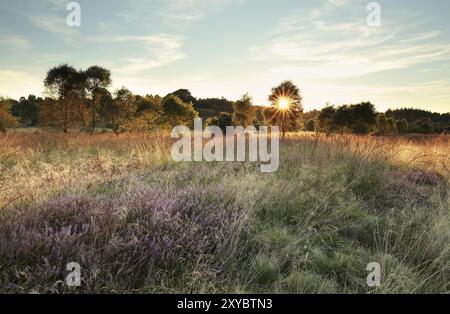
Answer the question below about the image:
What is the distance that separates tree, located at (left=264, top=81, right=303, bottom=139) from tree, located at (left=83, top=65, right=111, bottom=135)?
19193 millimetres

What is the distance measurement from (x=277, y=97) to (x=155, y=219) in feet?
131

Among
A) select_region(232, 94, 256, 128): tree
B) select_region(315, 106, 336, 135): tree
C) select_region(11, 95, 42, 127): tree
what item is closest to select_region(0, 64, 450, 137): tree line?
select_region(232, 94, 256, 128): tree

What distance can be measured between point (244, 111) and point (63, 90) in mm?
24242

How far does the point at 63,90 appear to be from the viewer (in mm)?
39781

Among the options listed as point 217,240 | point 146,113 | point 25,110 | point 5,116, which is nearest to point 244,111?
point 146,113

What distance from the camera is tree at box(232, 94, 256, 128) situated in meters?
52.2

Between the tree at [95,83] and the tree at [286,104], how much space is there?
19193 millimetres

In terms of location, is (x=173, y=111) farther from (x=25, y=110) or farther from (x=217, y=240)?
(x=217, y=240)

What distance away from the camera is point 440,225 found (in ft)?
12.9

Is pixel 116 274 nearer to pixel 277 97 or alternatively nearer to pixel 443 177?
pixel 443 177

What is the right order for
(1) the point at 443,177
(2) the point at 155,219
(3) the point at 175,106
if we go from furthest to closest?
(3) the point at 175,106
(1) the point at 443,177
(2) the point at 155,219

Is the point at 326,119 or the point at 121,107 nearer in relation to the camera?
the point at 121,107

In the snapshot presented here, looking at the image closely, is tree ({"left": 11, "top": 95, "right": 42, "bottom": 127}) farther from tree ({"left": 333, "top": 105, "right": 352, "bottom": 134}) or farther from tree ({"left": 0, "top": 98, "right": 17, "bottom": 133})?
tree ({"left": 333, "top": 105, "right": 352, "bottom": 134})
